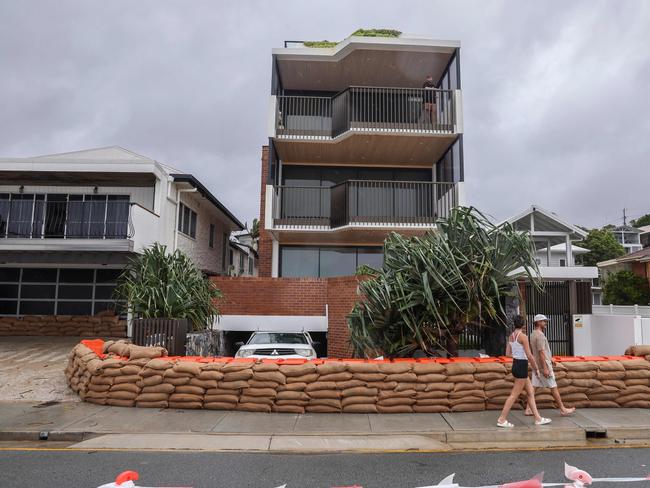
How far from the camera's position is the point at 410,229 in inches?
586

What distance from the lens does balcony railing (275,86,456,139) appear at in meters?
15.3

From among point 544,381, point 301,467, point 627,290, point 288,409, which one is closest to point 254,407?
point 288,409

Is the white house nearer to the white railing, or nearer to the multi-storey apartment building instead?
the multi-storey apartment building

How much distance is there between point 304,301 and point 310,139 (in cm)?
531

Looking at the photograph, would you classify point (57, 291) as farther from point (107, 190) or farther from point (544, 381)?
point (544, 381)

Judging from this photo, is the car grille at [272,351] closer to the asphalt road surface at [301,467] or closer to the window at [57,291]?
the asphalt road surface at [301,467]

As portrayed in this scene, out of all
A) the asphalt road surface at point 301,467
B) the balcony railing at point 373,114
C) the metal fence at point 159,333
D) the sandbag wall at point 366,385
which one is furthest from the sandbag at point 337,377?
the balcony railing at point 373,114

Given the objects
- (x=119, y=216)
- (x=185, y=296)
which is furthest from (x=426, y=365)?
(x=119, y=216)

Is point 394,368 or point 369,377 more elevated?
point 394,368

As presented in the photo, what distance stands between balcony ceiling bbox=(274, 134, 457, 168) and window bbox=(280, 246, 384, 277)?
318 cm

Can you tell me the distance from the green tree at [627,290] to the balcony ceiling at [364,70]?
15.5m

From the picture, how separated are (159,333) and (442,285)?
229 inches

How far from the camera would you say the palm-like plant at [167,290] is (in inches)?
407

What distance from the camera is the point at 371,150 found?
53.3 ft
